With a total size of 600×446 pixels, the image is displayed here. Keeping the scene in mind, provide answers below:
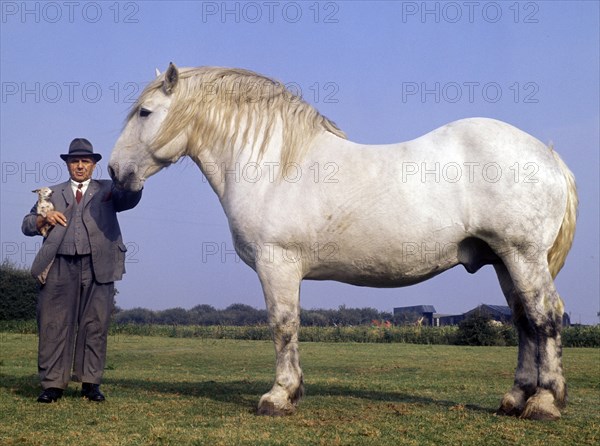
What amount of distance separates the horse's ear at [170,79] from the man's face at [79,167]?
1.47 meters

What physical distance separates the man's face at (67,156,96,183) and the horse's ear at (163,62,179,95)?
147 centimetres

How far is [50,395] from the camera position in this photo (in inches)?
255

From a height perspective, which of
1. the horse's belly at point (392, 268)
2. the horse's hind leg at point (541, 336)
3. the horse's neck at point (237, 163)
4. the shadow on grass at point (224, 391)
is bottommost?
the shadow on grass at point (224, 391)

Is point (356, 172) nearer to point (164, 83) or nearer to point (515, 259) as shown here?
point (515, 259)

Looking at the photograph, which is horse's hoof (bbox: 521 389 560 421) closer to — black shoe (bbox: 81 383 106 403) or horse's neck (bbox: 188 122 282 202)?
horse's neck (bbox: 188 122 282 202)

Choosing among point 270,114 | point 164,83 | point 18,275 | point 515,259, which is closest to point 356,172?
point 270,114

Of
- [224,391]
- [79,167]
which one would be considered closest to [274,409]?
[224,391]

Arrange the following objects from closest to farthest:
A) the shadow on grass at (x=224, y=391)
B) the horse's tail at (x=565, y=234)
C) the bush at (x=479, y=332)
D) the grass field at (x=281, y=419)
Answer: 1. the grass field at (x=281, y=419)
2. the horse's tail at (x=565, y=234)
3. the shadow on grass at (x=224, y=391)
4. the bush at (x=479, y=332)

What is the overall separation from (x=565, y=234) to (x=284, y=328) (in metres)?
2.52

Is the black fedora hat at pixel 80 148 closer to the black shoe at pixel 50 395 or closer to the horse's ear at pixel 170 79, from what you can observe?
the horse's ear at pixel 170 79

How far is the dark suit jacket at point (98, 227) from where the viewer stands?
6.68m

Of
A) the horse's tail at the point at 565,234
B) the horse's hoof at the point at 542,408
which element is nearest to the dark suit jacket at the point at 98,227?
the horse's tail at the point at 565,234

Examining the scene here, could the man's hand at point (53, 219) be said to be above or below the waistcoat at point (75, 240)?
above

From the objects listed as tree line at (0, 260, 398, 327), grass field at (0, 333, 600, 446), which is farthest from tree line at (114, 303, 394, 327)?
grass field at (0, 333, 600, 446)
